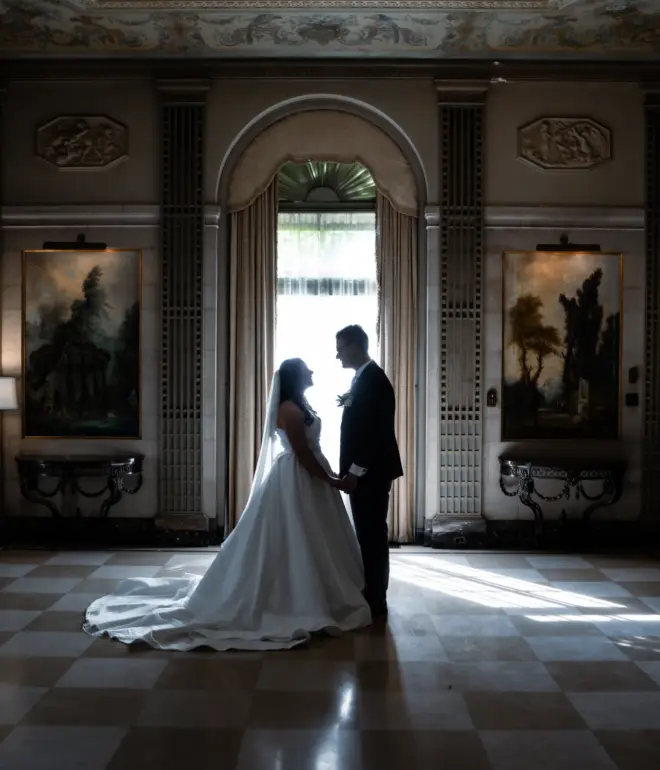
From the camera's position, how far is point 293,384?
5.10 meters

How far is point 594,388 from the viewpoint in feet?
25.2

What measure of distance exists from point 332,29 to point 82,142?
8.43ft

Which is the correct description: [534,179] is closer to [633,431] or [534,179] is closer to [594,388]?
[594,388]

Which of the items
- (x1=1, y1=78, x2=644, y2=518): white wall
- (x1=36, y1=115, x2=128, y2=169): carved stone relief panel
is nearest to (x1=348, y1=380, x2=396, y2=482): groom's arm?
(x1=1, y1=78, x2=644, y2=518): white wall

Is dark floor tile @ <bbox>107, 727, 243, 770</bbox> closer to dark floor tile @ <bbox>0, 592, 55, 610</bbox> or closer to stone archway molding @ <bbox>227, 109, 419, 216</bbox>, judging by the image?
dark floor tile @ <bbox>0, 592, 55, 610</bbox>

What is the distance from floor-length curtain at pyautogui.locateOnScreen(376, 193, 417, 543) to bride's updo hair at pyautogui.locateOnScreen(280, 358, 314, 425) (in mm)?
2652

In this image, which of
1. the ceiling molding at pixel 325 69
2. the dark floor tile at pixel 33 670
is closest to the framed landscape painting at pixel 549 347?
the ceiling molding at pixel 325 69

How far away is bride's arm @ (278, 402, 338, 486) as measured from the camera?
5035mm

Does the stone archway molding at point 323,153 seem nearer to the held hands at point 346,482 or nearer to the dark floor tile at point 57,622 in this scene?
the held hands at point 346,482

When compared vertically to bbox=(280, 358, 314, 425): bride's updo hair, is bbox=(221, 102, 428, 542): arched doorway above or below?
above

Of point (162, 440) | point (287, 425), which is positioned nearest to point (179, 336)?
point (162, 440)

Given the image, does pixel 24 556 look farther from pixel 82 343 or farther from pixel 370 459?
pixel 370 459

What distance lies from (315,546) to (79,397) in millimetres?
3587

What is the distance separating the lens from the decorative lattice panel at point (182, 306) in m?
7.60
